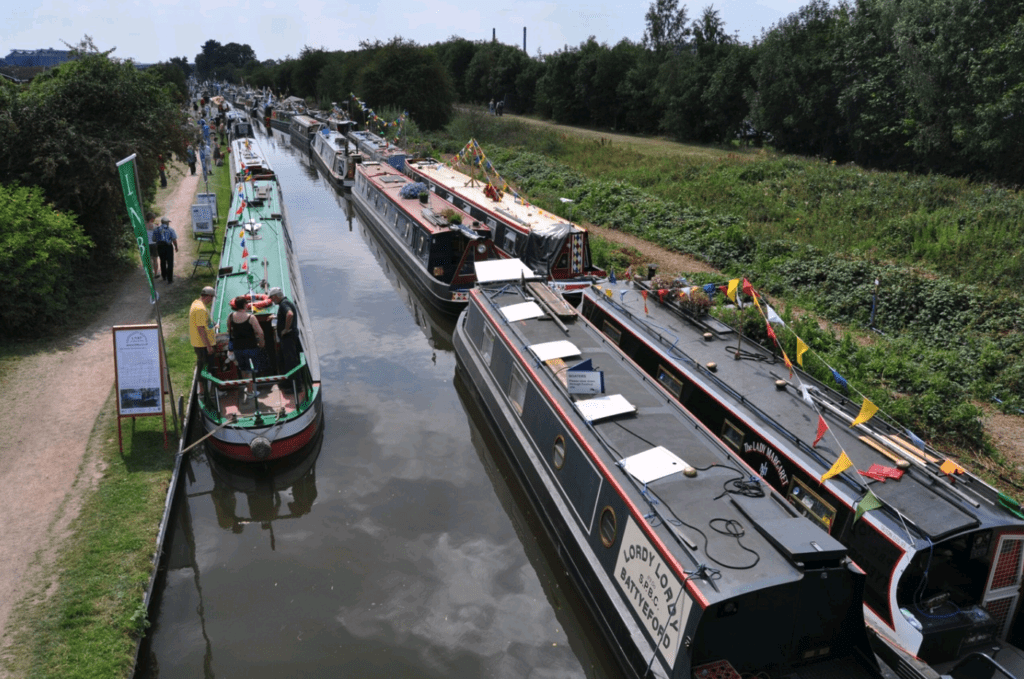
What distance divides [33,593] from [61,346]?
7.68 metres

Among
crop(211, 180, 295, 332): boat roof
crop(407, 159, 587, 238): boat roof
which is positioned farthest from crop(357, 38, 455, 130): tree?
crop(211, 180, 295, 332): boat roof

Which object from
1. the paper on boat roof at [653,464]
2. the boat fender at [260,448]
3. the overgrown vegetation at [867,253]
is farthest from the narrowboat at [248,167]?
the paper on boat roof at [653,464]

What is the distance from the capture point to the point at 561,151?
39.7 meters

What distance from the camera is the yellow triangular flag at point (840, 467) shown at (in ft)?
24.1

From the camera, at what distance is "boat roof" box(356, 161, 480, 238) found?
65.9 ft

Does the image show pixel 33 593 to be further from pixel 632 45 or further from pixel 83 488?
pixel 632 45

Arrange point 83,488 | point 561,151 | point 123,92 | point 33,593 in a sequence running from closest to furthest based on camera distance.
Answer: point 33,593, point 83,488, point 123,92, point 561,151

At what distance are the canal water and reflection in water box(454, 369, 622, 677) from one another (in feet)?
0.07

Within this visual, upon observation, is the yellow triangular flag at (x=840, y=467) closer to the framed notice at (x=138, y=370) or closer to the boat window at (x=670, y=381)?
the boat window at (x=670, y=381)

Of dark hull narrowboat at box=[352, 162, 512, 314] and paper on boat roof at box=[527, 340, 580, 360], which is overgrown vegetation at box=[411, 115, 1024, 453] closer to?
paper on boat roof at box=[527, 340, 580, 360]

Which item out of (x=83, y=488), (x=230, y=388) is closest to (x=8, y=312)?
(x=230, y=388)

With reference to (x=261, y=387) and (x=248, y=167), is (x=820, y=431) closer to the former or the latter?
(x=261, y=387)

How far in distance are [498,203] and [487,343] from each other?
35.2 ft

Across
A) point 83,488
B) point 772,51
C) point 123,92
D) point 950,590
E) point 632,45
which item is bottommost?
point 83,488
